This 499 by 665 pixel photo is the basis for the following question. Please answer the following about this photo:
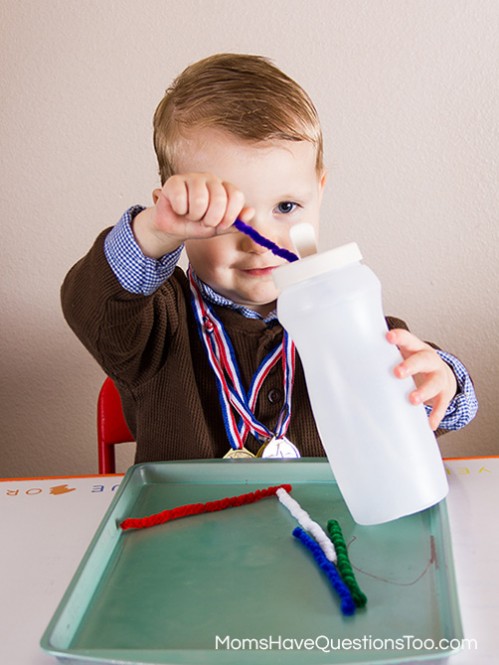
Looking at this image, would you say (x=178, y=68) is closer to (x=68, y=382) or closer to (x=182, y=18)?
(x=182, y=18)

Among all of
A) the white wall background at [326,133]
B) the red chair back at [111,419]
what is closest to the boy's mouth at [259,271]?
the red chair back at [111,419]

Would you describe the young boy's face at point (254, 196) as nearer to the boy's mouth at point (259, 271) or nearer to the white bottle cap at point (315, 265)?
the boy's mouth at point (259, 271)

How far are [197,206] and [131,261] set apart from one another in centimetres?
16

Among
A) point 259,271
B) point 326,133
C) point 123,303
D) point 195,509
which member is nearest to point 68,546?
point 195,509

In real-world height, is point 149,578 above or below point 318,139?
below

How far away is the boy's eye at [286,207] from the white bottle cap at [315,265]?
0.35m

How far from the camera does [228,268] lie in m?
0.96

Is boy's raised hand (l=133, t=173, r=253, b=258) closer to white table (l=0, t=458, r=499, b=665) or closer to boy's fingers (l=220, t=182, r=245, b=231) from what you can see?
boy's fingers (l=220, t=182, r=245, b=231)

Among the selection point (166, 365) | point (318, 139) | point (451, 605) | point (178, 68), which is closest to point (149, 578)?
point (451, 605)

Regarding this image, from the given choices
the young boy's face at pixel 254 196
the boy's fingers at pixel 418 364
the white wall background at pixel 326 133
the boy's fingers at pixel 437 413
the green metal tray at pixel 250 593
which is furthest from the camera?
the white wall background at pixel 326 133

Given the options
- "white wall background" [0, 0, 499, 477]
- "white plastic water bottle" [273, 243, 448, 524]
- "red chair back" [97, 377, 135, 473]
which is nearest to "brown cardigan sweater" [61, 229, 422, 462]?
"red chair back" [97, 377, 135, 473]

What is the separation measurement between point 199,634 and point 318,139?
0.64 metres

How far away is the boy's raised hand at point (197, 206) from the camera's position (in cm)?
66

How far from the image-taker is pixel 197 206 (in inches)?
25.8
